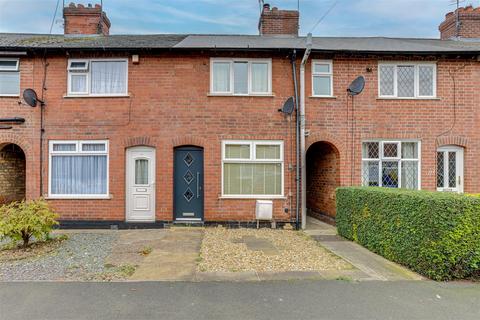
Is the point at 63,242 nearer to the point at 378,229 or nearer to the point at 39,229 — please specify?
the point at 39,229

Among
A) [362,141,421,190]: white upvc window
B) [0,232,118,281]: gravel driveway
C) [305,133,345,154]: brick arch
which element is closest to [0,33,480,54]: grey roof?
[305,133,345,154]: brick arch

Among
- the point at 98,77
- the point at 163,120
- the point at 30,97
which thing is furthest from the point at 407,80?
the point at 30,97

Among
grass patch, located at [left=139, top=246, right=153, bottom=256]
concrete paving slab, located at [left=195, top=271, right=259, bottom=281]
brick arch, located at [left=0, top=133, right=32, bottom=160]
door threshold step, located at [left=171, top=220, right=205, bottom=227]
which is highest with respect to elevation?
brick arch, located at [left=0, top=133, right=32, bottom=160]

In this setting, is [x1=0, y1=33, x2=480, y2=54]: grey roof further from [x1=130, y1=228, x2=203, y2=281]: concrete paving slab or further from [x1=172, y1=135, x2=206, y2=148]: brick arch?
[x1=130, y1=228, x2=203, y2=281]: concrete paving slab

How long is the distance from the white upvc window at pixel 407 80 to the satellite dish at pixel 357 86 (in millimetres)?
885

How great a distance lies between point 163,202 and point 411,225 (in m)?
6.64

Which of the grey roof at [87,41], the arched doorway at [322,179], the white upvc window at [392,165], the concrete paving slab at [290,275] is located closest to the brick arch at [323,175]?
the arched doorway at [322,179]

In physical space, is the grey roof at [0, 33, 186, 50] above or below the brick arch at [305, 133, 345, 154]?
above

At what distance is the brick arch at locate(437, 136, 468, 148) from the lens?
10.0 meters

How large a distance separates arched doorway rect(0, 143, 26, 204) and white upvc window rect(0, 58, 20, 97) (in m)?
1.61

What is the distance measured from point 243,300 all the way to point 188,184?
19.2ft

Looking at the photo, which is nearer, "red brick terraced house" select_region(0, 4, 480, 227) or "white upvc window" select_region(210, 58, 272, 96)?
"red brick terraced house" select_region(0, 4, 480, 227)

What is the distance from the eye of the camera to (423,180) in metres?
10.0

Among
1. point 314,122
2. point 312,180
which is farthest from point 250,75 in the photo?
point 312,180
